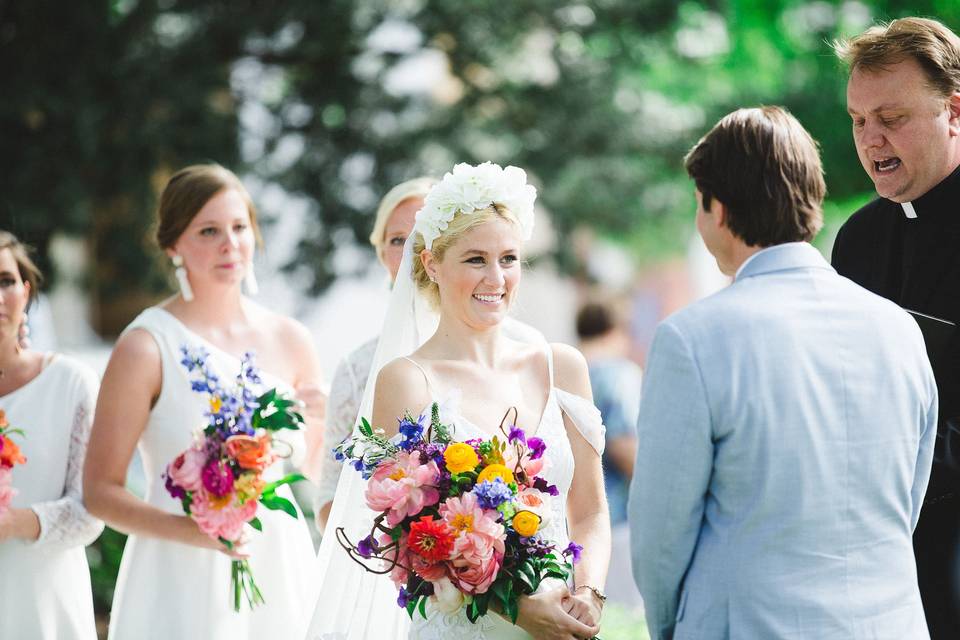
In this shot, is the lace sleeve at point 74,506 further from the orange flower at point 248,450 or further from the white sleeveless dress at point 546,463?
the white sleeveless dress at point 546,463

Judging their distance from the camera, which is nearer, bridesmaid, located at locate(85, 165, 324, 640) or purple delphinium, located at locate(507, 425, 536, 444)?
purple delphinium, located at locate(507, 425, 536, 444)

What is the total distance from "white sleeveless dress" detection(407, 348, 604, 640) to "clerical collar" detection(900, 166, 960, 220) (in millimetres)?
1221

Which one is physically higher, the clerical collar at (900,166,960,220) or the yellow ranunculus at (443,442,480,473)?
the clerical collar at (900,166,960,220)

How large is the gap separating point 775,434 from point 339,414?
2230 millimetres

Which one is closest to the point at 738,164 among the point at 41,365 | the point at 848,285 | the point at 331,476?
the point at 848,285

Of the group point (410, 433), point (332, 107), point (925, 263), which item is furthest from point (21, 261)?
point (332, 107)

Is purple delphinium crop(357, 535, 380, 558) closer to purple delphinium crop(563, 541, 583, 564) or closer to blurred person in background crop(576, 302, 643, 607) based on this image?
purple delphinium crop(563, 541, 583, 564)

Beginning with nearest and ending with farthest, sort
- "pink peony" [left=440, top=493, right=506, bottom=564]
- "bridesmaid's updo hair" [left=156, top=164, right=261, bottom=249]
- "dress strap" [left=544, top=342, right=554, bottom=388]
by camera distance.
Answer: "pink peony" [left=440, top=493, right=506, bottom=564] → "dress strap" [left=544, top=342, right=554, bottom=388] → "bridesmaid's updo hair" [left=156, top=164, right=261, bottom=249]

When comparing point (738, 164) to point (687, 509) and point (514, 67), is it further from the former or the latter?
point (514, 67)

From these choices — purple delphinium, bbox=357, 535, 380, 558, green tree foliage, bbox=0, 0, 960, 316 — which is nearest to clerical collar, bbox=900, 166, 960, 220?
purple delphinium, bbox=357, 535, 380, 558

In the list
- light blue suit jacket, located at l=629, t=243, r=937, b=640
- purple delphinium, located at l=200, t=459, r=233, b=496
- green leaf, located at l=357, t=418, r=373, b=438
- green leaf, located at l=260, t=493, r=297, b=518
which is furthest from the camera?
green leaf, located at l=260, t=493, r=297, b=518

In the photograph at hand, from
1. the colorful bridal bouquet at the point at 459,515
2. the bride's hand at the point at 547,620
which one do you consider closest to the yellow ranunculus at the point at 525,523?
the colorful bridal bouquet at the point at 459,515

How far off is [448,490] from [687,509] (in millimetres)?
741

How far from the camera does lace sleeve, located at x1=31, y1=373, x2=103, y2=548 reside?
4.36 metres
